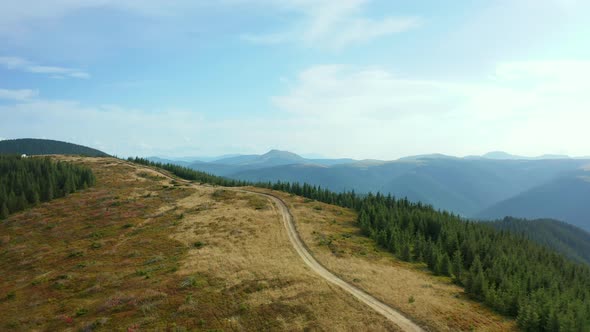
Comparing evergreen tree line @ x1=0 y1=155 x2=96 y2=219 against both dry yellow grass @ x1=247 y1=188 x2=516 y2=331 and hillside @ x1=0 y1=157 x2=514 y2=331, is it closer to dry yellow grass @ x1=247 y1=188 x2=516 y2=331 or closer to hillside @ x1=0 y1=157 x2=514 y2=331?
hillside @ x1=0 y1=157 x2=514 y2=331

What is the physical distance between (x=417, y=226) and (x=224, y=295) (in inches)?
2484

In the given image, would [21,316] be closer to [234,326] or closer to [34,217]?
[234,326]

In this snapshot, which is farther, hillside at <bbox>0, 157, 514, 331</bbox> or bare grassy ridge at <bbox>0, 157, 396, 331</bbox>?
bare grassy ridge at <bbox>0, 157, 396, 331</bbox>

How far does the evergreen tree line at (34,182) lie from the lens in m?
96.3

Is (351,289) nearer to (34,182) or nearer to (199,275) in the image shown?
(199,275)

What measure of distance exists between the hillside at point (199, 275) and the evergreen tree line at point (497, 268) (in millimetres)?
2935

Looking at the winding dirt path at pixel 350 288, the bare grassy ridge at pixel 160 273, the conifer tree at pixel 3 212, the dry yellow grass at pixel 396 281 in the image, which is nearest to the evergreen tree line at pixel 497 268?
the dry yellow grass at pixel 396 281

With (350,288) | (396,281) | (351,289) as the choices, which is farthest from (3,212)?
(396,281)

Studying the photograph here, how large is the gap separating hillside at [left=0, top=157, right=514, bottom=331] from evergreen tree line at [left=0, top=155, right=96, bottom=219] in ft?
30.0

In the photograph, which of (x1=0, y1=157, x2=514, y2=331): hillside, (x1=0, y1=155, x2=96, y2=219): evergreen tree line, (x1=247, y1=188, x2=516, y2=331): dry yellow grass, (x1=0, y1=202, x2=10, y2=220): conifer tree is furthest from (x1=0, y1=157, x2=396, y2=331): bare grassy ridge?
(x1=0, y1=155, x2=96, y2=219): evergreen tree line

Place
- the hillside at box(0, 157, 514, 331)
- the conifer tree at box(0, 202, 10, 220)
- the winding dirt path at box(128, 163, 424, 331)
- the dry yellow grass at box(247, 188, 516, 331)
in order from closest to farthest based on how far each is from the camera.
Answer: the winding dirt path at box(128, 163, 424, 331), the dry yellow grass at box(247, 188, 516, 331), the hillside at box(0, 157, 514, 331), the conifer tree at box(0, 202, 10, 220)

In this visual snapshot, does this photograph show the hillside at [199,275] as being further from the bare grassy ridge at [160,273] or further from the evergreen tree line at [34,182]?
the evergreen tree line at [34,182]

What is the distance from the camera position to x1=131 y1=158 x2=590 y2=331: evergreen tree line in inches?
1374

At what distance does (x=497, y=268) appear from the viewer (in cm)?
5341
